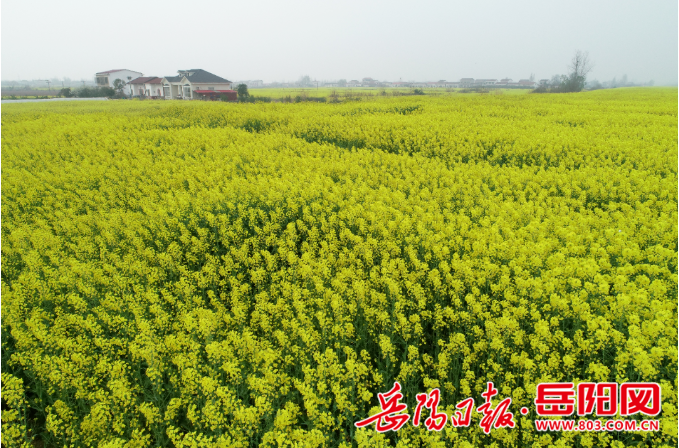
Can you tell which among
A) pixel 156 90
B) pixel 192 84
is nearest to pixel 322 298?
pixel 192 84

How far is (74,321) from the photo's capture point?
468 centimetres

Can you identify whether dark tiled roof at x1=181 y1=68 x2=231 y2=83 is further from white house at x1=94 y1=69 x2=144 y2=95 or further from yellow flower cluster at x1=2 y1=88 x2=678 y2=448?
yellow flower cluster at x1=2 y1=88 x2=678 y2=448

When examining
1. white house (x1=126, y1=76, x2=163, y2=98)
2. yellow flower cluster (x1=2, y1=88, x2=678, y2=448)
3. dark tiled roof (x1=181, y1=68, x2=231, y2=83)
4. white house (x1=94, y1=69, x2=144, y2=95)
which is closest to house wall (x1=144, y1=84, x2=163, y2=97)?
white house (x1=126, y1=76, x2=163, y2=98)

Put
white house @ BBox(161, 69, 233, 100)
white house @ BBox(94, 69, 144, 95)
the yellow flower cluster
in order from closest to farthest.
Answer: the yellow flower cluster → white house @ BBox(161, 69, 233, 100) → white house @ BBox(94, 69, 144, 95)

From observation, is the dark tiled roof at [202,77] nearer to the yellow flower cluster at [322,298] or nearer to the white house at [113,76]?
the white house at [113,76]

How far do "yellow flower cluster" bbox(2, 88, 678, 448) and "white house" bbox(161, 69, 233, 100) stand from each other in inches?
2067

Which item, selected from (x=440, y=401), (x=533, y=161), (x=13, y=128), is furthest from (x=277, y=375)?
(x=13, y=128)

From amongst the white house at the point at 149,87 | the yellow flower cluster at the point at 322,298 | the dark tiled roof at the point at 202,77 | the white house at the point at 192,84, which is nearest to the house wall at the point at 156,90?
the white house at the point at 149,87

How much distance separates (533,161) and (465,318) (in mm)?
8898

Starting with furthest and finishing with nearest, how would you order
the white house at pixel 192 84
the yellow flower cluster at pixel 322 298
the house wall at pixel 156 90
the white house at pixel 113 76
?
1. the white house at pixel 113 76
2. the house wall at pixel 156 90
3. the white house at pixel 192 84
4. the yellow flower cluster at pixel 322 298

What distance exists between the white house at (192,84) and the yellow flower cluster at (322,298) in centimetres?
5249

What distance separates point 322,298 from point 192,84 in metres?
61.8

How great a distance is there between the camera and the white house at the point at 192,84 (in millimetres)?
57750

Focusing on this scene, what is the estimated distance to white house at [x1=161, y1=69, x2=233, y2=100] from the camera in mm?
57750
